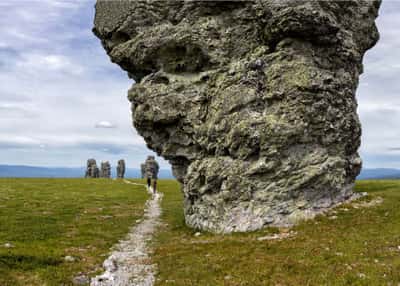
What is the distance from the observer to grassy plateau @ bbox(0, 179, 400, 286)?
17016 millimetres

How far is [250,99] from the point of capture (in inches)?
1165

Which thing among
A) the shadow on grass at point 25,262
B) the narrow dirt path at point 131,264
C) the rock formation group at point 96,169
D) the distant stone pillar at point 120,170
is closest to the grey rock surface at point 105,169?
the rock formation group at point 96,169

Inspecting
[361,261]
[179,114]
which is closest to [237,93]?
[179,114]

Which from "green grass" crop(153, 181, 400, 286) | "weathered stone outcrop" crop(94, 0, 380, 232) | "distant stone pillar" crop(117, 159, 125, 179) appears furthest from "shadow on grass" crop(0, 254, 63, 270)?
"distant stone pillar" crop(117, 159, 125, 179)

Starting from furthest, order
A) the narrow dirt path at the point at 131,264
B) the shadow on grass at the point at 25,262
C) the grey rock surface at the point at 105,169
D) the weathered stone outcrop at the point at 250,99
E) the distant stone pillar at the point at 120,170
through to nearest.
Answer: the grey rock surface at the point at 105,169, the distant stone pillar at the point at 120,170, the weathered stone outcrop at the point at 250,99, the shadow on grass at the point at 25,262, the narrow dirt path at the point at 131,264

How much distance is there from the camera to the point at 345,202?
99.7 ft

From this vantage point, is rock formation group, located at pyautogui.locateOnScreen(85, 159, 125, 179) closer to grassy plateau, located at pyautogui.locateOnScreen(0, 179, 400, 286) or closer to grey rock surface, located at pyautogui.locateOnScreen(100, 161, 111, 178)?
grey rock surface, located at pyautogui.locateOnScreen(100, 161, 111, 178)

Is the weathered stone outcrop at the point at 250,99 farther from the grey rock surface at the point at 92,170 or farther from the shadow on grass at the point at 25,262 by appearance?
the grey rock surface at the point at 92,170

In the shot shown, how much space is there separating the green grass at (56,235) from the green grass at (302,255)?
14.9 ft

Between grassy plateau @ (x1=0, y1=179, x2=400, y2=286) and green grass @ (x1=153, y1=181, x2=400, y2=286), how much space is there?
0.15ft

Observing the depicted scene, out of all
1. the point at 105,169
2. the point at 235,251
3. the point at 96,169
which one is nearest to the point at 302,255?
the point at 235,251

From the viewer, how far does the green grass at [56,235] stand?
730 inches

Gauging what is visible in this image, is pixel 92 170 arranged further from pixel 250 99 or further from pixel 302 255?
pixel 302 255

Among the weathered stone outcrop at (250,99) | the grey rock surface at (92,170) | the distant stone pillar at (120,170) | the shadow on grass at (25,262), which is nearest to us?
the shadow on grass at (25,262)
